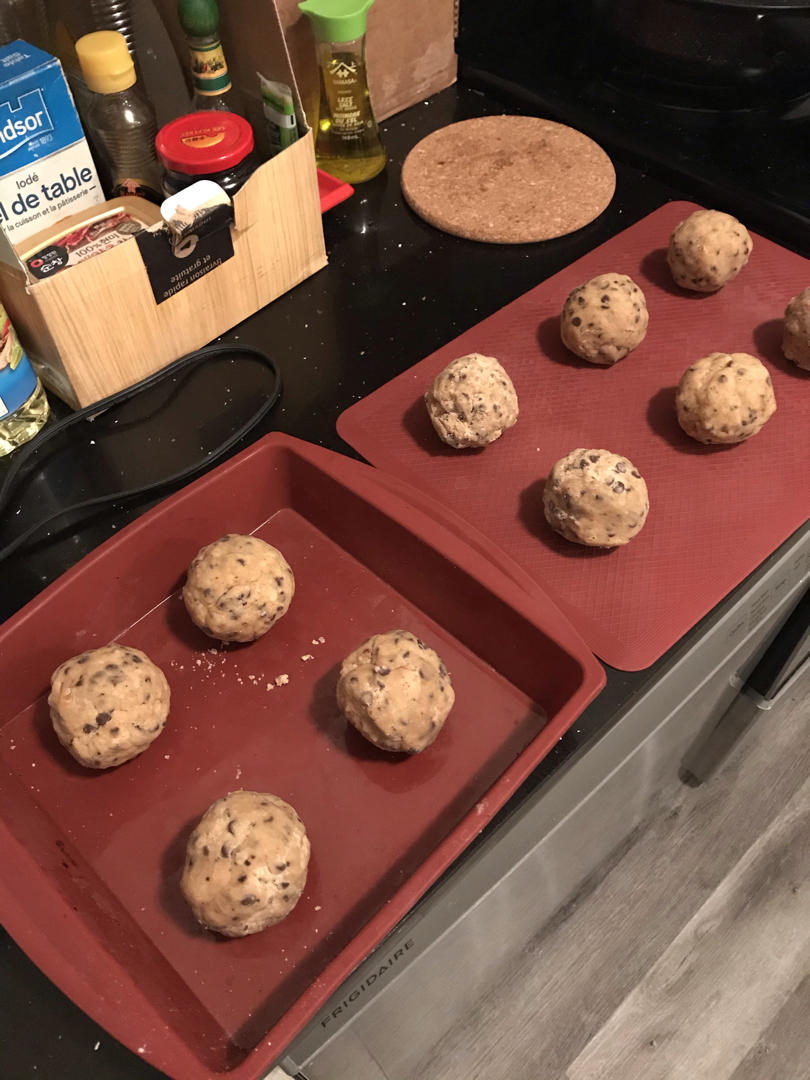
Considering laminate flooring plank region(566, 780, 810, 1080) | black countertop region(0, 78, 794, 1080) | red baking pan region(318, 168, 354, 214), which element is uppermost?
red baking pan region(318, 168, 354, 214)

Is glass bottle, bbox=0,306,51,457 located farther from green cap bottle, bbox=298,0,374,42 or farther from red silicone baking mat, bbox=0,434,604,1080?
green cap bottle, bbox=298,0,374,42

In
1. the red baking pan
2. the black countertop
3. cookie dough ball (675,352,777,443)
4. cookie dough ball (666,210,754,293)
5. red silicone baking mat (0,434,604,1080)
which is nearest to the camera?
red silicone baking mat (0,434,604,1080)

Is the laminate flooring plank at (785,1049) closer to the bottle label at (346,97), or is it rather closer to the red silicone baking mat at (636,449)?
the red silicone baking mat at (636,449)

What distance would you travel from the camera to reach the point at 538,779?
25.9 inches

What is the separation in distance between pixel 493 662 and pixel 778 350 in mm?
510

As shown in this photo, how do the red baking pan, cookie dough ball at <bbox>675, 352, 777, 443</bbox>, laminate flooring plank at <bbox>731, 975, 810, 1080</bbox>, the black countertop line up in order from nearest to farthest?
the black countertop
cookie dough ball at <bbox>675, 352, 777, 443</bbox>
the red baking pan
laminate flooring plank at <bbox>731, 975, 810, 1080</bbox>

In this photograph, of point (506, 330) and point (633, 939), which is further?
point (633, 939)

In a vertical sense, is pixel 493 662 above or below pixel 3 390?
below

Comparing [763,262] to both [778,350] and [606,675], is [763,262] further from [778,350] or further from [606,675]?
[606,675]

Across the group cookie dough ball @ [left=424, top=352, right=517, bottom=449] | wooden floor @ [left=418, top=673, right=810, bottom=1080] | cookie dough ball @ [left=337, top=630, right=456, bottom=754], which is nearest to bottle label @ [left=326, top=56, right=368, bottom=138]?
cookie dough ball @ [left=424, top=352, right=517, bottom=449]

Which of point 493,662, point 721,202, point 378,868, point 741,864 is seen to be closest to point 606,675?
point 493,662

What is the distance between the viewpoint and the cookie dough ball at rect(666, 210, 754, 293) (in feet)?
3.08

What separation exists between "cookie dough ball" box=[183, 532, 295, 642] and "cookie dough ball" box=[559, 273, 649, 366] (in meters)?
0.42

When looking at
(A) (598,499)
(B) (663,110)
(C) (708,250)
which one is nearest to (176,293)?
(A) (598,499)
